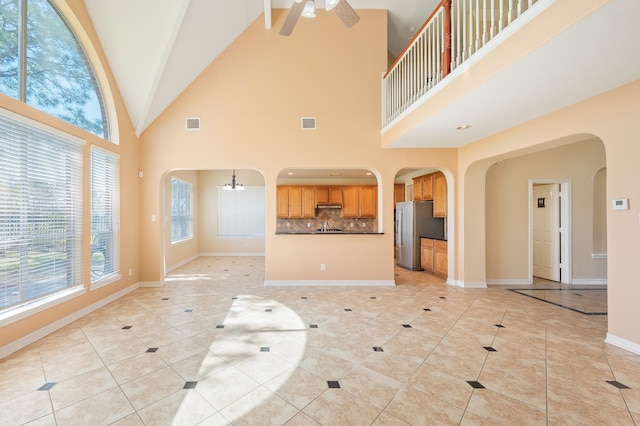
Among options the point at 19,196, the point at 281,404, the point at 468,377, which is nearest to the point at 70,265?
the point at 19,196

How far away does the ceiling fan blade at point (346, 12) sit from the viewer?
8.91 ft

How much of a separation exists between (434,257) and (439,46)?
4.11 metres

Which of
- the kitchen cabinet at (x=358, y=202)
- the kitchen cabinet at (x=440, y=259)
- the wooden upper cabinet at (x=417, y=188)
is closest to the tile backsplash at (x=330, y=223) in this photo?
the kitchen cabinet at (x=358, y=202)

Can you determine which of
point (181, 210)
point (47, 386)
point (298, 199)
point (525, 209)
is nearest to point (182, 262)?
point (181, 210)

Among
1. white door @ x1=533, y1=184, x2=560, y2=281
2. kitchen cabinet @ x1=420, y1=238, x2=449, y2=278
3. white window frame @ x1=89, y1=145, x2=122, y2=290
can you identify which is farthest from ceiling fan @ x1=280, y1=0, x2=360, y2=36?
white door @ x1=533, y1=184, x2=560, y2=281

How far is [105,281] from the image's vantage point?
395 centimetres

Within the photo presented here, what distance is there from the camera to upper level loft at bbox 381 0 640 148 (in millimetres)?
1775

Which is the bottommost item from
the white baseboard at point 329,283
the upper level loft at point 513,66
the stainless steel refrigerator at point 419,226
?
the white baseboard at point 329,283

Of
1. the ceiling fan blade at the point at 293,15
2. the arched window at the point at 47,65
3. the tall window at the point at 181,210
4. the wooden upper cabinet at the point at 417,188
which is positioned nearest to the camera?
the arched window at the point at 47,65

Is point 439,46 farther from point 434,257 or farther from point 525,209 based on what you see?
point 434,257

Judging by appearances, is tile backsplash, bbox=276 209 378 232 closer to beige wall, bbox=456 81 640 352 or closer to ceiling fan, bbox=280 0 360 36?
beige wall, bbox=456 81 640 352

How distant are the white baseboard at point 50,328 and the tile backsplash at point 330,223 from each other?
4.84 meters

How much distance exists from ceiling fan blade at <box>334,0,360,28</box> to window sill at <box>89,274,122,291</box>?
15.7 ft

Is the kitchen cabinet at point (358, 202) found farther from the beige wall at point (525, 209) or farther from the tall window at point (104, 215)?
the tall window at point (104, 215)
